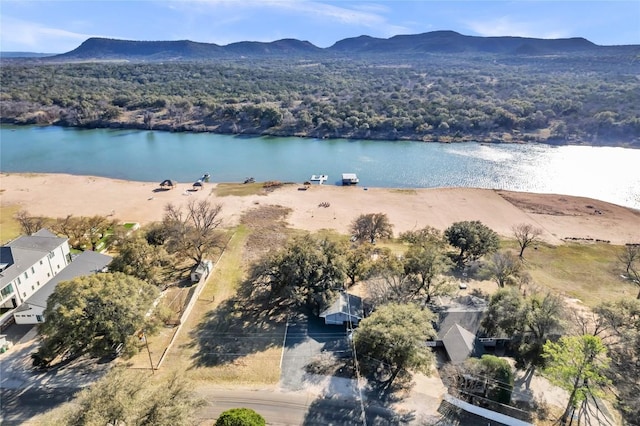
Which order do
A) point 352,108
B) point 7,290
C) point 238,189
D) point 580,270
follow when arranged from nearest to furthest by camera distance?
point 7,290, point 580,270, point 238,189, point 352,108

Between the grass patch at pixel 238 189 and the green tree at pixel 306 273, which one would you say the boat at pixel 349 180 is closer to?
the grass patch at pixel 238 189

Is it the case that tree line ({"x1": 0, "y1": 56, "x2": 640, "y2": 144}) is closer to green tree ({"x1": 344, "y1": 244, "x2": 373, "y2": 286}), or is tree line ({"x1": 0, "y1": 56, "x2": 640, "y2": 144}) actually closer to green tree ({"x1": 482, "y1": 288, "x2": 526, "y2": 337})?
green tree ({"x1": 344, "y1": 244, "x2": 373, "y2": 286})

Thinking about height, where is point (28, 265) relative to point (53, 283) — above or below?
above

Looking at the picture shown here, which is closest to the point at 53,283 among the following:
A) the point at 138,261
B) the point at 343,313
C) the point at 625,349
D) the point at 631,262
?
the point at 138,261

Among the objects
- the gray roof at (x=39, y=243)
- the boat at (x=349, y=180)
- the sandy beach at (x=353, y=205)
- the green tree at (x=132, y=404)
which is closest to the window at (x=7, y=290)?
the gray roof at (x=39, y=243)

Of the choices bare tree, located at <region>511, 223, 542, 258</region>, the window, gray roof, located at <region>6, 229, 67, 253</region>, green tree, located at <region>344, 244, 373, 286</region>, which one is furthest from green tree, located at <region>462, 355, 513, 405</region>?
gray roof, located at <region>6, 229, 67, 253</region>

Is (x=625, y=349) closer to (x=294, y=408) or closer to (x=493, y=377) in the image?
(x=493, y=377)

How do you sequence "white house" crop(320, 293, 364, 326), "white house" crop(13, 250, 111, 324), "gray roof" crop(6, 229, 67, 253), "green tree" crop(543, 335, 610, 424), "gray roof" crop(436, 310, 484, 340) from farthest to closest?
"gray roof" crop(6, 229, 67, 253), "white house" crop(320, 293, 364, 326), "white house" crop(13, 250, 111, 324), "gray roof" crop(436, 310, 484, 340), "green tree" crop(543, 335, 610, 424)
